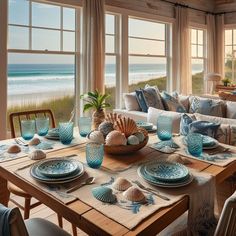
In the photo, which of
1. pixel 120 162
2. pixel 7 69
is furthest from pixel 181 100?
pixel 120 162

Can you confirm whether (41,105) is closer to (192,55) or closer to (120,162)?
(120,162)

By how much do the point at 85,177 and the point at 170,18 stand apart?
16.8 feet

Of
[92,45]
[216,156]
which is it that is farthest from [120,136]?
[92,45]

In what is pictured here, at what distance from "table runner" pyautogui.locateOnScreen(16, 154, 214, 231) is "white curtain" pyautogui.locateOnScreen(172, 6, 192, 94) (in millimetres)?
4787

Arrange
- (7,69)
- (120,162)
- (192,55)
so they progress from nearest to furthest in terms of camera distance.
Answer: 1. (120,162)
2. (7,69)
3. (192,55)

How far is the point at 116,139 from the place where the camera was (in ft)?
5.21

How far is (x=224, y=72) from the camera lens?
281 inches

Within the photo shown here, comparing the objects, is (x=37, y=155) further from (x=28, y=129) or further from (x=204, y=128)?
(x=204, y=128)

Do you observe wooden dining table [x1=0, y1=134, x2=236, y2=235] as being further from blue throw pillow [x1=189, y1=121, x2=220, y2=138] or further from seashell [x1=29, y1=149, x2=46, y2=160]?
blue throw pillow [x1=189, y1=121, x2=220, y2=138]

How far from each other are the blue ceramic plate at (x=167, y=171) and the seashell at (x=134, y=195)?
163mm

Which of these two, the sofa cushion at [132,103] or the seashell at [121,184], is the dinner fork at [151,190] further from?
the sofa cushion at [132,103]

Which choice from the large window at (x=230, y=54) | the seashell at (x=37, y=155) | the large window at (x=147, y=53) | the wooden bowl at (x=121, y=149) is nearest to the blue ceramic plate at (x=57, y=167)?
the seashell at (x=37, y=155)

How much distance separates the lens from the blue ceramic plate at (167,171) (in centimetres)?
127

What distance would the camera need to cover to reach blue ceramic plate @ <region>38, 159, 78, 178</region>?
131 cm
